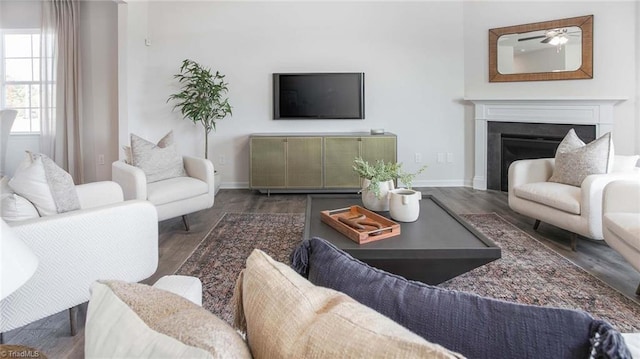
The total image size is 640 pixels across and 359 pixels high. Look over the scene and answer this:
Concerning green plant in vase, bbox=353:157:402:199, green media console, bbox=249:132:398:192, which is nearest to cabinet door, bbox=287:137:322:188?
green media console, bbox=249:132:398:192

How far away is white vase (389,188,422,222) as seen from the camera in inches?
96.0

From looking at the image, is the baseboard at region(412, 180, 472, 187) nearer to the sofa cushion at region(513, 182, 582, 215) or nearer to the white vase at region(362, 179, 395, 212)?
the sofa cushion at region(513, 182, 582, 215)

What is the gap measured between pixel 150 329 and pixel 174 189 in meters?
3.15

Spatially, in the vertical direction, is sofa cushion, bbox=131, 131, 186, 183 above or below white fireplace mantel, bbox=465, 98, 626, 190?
below

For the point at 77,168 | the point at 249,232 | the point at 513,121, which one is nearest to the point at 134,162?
the point at 249,232

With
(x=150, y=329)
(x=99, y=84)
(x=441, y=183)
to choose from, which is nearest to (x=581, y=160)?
(x=441, y=183)

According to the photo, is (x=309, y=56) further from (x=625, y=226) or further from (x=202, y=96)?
(x=625, y=226)

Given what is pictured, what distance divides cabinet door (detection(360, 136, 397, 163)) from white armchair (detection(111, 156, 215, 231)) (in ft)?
7.11

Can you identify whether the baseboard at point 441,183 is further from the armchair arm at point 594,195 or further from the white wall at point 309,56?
the armchair arm at point 594,195

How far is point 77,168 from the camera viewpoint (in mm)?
5477

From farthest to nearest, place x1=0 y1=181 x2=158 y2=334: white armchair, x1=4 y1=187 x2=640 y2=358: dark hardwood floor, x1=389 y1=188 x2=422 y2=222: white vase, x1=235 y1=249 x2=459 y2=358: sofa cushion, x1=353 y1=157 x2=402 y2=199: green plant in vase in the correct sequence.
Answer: x1=353 y1=157 x2=402 y2=199: green plant in vase < x1=389 y1=188 x2=422 y2=222: white vase < x1=4 y1=187 x2=640 y2=358: dark hardwood floor < x1=0 y1=181 x2=158 y2=334: white armchair < x1=235 y1=249 x2=459 y2=358: sofa cushion

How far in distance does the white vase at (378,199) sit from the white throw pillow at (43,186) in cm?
165

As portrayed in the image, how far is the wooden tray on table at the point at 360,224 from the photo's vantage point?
7.12ft

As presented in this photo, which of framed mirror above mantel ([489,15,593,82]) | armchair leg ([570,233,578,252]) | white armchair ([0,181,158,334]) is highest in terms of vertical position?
framed mirror above mantel ([489,15,593,82])
